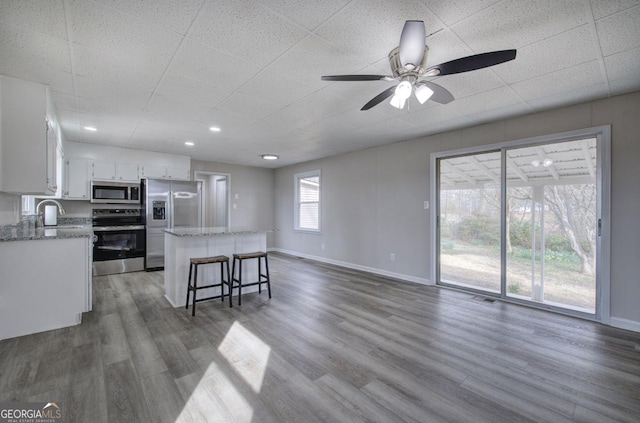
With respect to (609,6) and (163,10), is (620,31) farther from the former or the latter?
(163,10)

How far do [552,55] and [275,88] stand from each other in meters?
2.38

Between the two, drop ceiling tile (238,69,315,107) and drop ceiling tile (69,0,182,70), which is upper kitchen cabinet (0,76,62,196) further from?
drop ceiling tile (238,69,315,107)

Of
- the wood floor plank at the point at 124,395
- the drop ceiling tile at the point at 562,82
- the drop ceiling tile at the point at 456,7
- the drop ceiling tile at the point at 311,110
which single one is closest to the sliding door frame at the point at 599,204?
the drop ceiling tile at the point at 562,82

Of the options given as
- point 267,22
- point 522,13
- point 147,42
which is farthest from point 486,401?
point 147,42

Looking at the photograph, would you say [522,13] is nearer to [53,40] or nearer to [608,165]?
[608,165]

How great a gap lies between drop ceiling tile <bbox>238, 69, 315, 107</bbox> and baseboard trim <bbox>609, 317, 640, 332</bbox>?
399 cm

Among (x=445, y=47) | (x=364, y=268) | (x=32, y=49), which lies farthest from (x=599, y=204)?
(x=32, y=49)

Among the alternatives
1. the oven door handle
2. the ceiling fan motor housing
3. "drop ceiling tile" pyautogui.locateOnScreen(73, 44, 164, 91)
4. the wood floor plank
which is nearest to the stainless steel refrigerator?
the oven door handle

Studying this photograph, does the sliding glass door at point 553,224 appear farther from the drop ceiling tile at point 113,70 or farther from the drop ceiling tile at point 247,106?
the drop ceiling tile at point 113,70

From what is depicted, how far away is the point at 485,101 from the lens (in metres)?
3.14

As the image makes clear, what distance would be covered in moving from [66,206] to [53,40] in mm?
4324

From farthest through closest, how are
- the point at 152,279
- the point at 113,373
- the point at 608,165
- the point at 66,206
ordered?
1. the point at 66,206
2. the point at 152,279
3. the point at 608,165
4. the point at 113,373

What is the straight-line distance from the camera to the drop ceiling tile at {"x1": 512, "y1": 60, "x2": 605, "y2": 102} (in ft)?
8.02

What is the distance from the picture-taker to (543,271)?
11.8 ft
